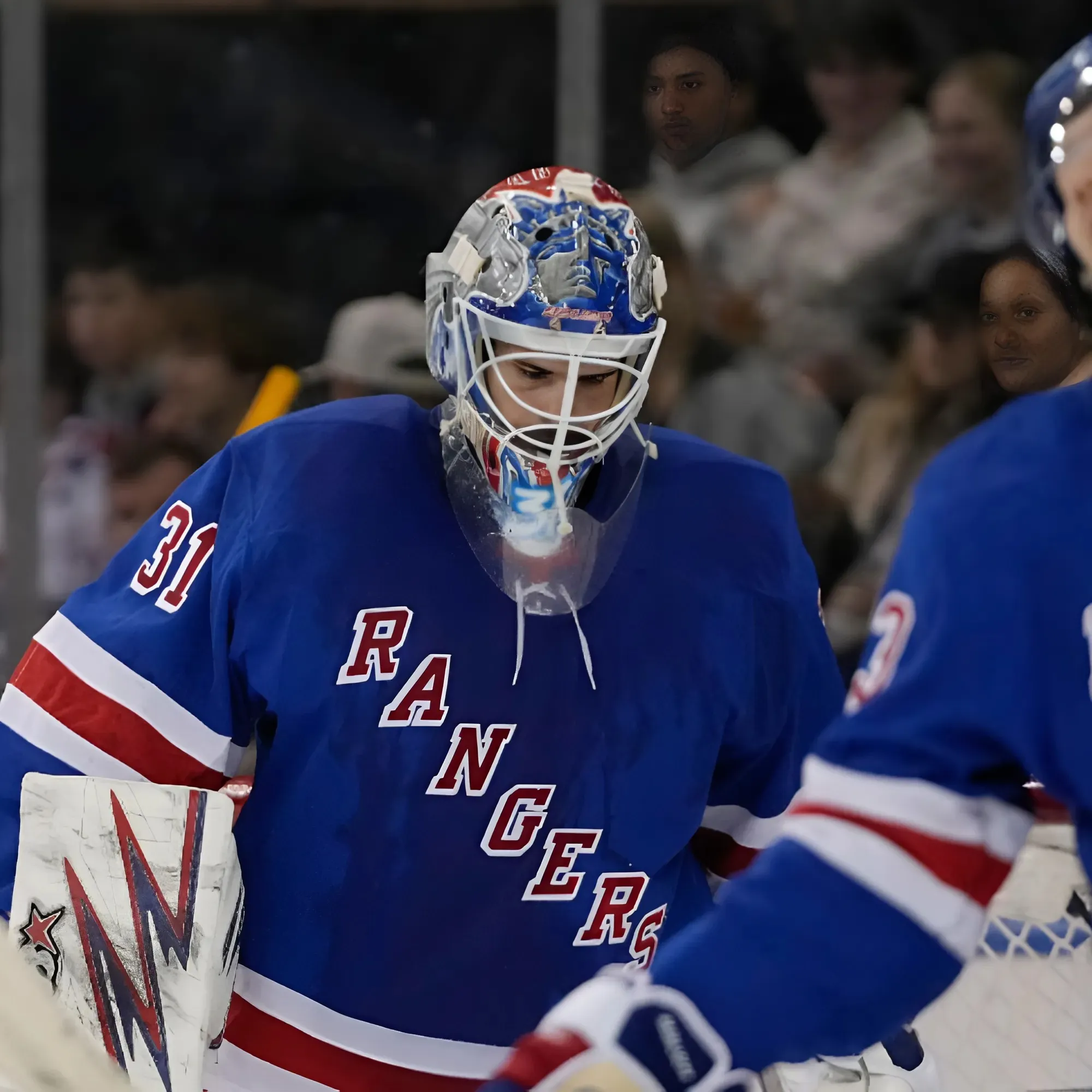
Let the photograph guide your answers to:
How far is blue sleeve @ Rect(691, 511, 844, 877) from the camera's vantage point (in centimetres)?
210

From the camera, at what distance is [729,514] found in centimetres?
213

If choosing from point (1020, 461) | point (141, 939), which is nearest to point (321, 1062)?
point (141, 939)

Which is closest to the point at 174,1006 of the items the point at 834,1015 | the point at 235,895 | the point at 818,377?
the point at 235,895

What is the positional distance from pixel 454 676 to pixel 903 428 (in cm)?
172

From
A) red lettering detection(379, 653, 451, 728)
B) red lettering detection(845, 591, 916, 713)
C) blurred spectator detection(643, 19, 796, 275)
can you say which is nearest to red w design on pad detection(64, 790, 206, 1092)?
red lettering detection(379, 653, 451, 728)

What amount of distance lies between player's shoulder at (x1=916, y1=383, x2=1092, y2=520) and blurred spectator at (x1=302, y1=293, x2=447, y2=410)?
2058mm

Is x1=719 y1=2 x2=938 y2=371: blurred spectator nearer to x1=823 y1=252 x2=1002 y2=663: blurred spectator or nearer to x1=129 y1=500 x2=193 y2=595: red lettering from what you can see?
x1=823 y1=252 x2=1002 y2=663: blurred spectator

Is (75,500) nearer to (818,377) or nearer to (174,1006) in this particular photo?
(818,377)

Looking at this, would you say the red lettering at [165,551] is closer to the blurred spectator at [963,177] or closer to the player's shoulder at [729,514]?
the player's shoulder at [729,514]

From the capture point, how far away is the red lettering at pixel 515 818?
2.01 metres

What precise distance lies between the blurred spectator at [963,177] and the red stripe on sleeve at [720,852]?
1.56 meters

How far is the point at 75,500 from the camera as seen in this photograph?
157 inches

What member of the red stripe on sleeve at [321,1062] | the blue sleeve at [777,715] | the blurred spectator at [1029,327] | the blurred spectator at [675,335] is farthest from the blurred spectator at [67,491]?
the blue sleeve at [777,715]

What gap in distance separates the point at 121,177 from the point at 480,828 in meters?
2.53
